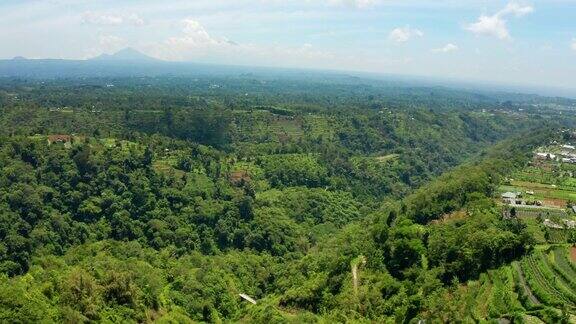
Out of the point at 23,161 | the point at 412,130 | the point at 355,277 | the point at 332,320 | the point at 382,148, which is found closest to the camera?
the point at 332,320

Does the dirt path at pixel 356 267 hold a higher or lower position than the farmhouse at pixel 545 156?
lower

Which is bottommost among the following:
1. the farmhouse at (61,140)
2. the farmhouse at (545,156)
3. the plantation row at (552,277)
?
the plantation row at (552,277)

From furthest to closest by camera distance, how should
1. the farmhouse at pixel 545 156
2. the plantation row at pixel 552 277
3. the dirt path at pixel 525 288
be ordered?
the farmhouse at pixel 545 156
the dirt path at pixel 525 288
the plantation row at pixel 552 277

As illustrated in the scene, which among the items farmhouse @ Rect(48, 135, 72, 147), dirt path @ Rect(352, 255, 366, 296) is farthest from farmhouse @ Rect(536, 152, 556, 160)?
farmhouse @ Rect(48, 135, 72, 147)

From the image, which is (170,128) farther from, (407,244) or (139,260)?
(407,244)

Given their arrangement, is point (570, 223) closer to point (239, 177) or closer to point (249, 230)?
point (249, 230)

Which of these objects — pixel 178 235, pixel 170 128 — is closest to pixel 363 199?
pixel 178 235

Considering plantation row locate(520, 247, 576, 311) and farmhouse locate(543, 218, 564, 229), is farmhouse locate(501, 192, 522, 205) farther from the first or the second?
plantation row locate(520, 247, 576, 311)

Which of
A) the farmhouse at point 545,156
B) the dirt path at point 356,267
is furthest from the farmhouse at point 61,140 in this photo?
the farmhouse at point 545,156

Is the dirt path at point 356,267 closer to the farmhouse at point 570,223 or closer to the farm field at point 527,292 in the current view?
the farm field at point 527,292
